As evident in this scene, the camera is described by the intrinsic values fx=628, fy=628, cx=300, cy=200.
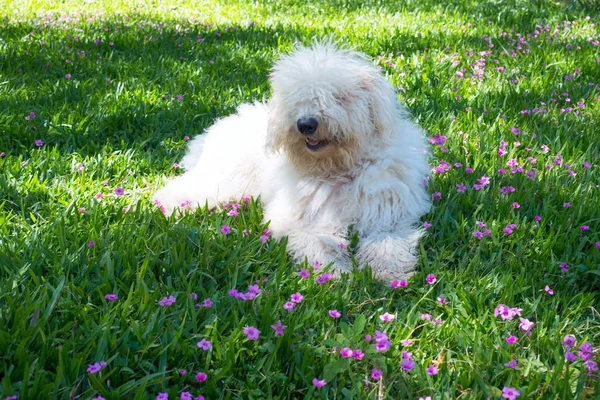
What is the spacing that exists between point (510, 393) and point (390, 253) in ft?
4.13

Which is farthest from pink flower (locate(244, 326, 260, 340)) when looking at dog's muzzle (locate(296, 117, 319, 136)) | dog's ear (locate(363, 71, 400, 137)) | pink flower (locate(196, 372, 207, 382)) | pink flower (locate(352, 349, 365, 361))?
dog's ear (locate(363, 71, 400, 137))

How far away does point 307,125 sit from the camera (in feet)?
11.2

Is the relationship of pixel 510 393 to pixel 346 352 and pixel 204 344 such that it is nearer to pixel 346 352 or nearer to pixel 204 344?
pixel 346 352

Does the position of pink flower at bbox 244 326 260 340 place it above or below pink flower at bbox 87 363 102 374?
below

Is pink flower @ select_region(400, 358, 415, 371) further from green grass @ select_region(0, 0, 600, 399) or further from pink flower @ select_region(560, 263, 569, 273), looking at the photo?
pink flower @ select_region(560, 263, 569, 273)

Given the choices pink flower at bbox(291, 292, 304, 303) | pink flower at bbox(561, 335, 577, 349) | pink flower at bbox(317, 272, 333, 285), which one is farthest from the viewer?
pink flower at bbox(317, 272, 333, 285)

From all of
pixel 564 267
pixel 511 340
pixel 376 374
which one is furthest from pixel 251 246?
pixel 564 267

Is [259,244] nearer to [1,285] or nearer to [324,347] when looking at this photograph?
[324,347]

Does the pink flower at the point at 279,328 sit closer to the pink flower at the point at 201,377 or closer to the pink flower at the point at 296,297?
the pink flower at the point at 296,297

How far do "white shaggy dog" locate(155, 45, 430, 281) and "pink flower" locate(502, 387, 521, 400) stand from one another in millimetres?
1121

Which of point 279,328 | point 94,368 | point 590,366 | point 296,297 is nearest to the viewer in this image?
point 94,368

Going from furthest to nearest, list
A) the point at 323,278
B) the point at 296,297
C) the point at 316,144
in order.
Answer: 1. the point at 316,144
2. the point at 323,278
3. the point at 296,297

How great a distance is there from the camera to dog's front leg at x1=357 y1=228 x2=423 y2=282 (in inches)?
126

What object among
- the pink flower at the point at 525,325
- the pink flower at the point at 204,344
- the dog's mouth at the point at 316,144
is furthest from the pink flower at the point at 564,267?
the pink flower at the point at 204,344
